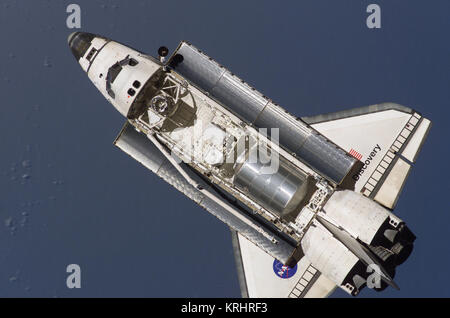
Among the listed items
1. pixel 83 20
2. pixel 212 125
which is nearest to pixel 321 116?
pixel 212 125

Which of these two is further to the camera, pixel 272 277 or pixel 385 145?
pixel 272 277

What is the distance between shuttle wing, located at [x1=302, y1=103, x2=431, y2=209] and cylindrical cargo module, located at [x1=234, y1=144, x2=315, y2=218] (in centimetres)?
419

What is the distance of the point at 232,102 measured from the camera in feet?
64.2

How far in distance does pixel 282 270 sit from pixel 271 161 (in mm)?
7397

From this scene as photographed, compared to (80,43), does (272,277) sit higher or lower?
lower

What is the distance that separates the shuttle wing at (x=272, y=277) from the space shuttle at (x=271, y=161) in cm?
6

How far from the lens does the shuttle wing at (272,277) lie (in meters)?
20.0

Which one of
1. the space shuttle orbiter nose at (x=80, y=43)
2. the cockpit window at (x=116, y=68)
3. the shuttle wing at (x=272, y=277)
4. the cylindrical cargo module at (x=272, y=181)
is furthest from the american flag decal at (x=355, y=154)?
the space shuttle orbiter nose at (x=80, y=43)

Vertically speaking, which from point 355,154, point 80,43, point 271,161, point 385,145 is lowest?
point 80,43

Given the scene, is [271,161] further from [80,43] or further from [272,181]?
[80,43]

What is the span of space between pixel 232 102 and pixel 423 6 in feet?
50.6

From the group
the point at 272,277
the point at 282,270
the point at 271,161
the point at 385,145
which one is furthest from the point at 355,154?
the point at 272,277

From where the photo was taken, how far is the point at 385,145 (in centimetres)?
2020

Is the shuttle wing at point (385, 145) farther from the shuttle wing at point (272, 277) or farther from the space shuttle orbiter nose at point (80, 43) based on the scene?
the space shuttle orbiter nose at point (80, 43)
